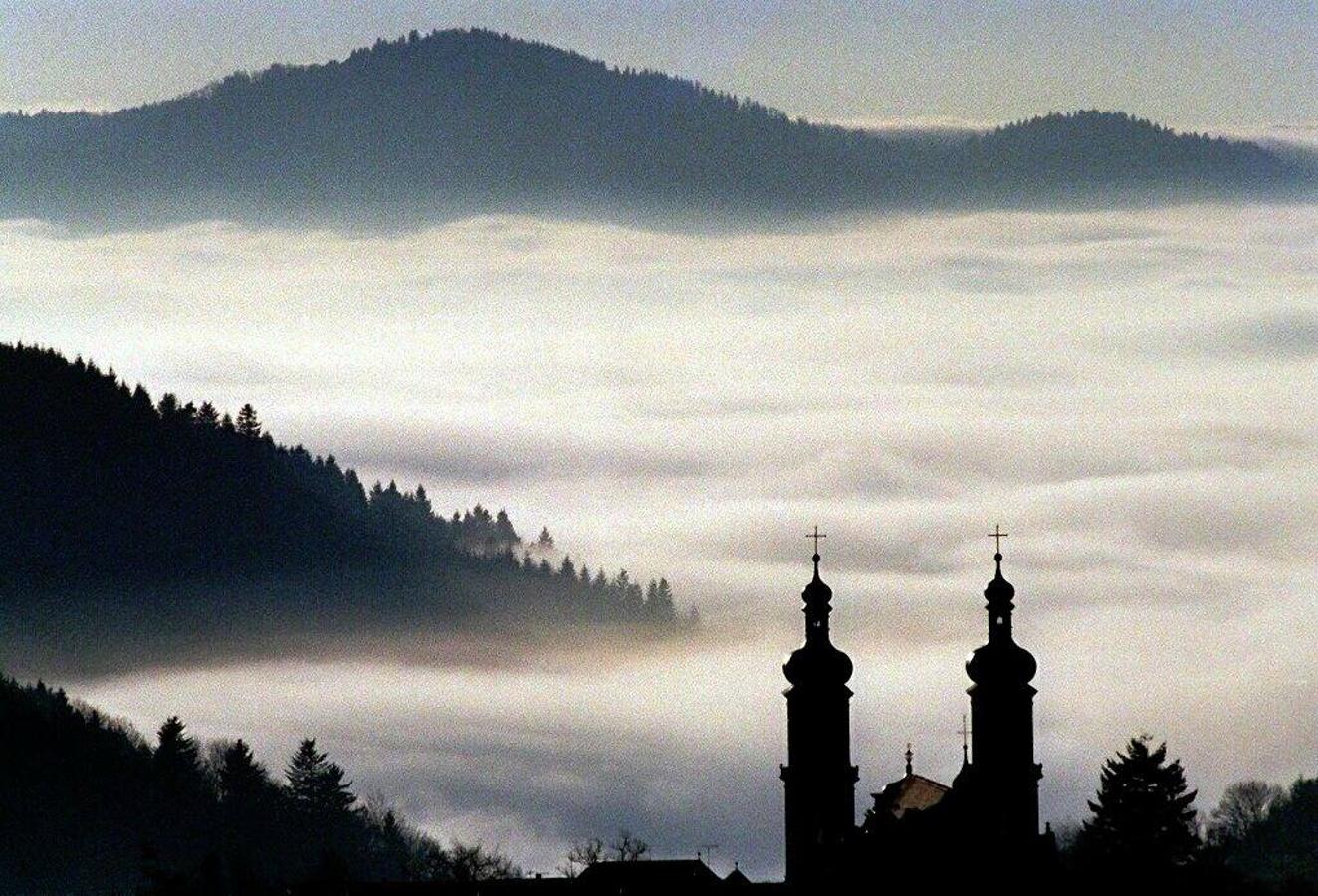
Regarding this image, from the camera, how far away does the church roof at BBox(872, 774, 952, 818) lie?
147625 millimetres

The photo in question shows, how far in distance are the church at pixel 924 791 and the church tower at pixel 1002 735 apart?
0.10 ft

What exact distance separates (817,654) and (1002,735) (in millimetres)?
7677

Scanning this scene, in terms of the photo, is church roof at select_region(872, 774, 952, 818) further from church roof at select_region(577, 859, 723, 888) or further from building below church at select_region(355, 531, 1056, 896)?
church roof at select_region(577, 859, 723, 888)

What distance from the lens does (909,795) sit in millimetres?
149000

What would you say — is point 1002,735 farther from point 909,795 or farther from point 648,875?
point 648,875

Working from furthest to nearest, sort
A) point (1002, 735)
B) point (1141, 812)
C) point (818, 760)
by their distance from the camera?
point (1141, 812), point (818, 760), point (1002, 735)

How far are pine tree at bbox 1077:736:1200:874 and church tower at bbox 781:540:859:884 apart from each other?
13.7 m

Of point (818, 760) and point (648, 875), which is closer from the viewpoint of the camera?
point (818, 760)

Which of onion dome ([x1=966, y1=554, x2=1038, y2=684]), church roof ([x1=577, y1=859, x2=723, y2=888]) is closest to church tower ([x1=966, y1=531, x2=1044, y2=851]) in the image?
onion dome ([x1=966, y1=554, x2=1038, y2=684])

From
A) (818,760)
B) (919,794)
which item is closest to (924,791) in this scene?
(919,794)

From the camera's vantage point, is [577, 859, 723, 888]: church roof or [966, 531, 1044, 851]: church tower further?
[577, 859, 723, 888]: church roof

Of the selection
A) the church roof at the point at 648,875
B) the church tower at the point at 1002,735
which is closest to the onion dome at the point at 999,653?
the church tower at the point at 1002,735

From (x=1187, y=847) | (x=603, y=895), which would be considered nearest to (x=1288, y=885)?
(x=1187, y=847)

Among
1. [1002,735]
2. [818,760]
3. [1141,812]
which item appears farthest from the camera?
[1141,812]
